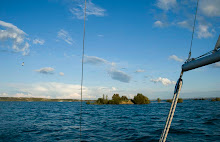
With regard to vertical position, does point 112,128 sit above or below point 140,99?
below

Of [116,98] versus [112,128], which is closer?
[112,128]

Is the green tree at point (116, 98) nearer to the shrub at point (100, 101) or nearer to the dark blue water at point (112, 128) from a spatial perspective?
the shrub at point (100, 101)

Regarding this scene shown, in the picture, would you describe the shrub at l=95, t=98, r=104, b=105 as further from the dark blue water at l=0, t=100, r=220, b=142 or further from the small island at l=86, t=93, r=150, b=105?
the dark blue water at l=0, t=100, r=220, b=142

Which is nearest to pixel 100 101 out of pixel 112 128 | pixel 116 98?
pixel 116 98

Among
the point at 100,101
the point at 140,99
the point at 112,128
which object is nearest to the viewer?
the point at 112,128

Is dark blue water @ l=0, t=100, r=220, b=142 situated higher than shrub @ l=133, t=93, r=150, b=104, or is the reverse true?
shrub @ l=133, t=93, r=150, b=104

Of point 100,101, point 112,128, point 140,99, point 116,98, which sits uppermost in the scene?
point 116,98

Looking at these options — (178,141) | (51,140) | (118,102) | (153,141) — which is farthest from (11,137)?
(118,102)

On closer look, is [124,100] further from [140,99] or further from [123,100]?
[140,99]

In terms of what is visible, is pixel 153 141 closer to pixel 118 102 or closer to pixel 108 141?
pixel 108 141

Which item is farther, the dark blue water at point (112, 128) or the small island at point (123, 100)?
the small island at point (123, 100)

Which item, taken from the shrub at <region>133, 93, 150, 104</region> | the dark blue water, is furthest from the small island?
the dark blue water

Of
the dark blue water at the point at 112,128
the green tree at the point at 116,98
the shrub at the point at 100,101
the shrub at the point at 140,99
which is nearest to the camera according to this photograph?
the dark blue water at the point at 112,128

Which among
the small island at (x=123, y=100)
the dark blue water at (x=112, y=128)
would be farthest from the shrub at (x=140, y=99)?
the dark blue water at (x=112, y=128)
